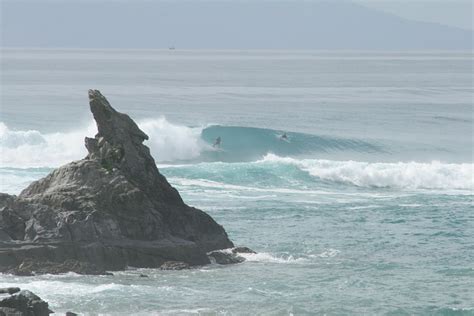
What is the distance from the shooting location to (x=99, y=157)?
31469 mm

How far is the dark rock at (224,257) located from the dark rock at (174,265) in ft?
3.71

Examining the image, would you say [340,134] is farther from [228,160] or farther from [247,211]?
[247,211]

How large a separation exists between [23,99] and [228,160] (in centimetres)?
3759

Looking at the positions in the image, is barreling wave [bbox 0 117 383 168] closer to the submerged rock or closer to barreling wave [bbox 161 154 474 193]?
barreling wave [bbox 161 154 474 193]

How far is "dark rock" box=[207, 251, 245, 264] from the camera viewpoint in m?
31.3

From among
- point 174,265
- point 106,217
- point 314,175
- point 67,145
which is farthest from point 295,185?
point 106,217

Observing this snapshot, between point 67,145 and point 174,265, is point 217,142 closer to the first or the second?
point 67,145

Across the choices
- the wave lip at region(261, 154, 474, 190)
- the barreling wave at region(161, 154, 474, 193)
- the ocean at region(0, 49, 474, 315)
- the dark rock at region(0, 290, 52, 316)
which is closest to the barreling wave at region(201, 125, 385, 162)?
the ocean at region(0, 49, 474, 315)

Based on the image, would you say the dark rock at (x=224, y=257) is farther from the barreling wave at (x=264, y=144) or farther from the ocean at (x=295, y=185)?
the barreling wave at (x=264, y=144)

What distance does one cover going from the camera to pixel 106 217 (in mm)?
30016

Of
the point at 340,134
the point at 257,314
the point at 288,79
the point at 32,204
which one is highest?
the point at 288,79

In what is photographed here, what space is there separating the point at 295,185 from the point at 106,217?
798 inches

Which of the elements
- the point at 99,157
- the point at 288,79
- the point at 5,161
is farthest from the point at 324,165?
the point at 288,79

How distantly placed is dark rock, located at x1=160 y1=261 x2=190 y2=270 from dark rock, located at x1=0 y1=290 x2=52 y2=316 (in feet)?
25.7
